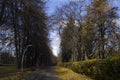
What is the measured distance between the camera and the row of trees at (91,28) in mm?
42750

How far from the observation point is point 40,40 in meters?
62.3

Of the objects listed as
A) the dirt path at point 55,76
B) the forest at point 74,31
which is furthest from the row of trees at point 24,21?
the dirt path at point 55,76

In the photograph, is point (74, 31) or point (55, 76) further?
point (74, 31)

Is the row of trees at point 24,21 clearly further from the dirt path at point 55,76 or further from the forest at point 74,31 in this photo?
the dirt path at point 55,76

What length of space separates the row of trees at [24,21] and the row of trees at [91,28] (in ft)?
18.5

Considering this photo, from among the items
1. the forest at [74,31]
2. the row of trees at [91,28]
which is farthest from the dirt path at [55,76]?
the row of trees at [91,28]

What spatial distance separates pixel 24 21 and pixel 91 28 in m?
11.1

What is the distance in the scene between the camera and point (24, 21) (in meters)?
46.6

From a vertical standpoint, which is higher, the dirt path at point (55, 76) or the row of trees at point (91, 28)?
the row of trees at point (91, 28)

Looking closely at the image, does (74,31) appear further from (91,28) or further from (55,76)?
(55,76)

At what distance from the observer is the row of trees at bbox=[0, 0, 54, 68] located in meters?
35.1

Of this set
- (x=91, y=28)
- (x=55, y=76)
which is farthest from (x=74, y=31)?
(x=55, y=76)

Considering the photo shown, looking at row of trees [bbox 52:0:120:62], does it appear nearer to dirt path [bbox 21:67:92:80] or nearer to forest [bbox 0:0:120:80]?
forest [bbox 0:0:120:80]

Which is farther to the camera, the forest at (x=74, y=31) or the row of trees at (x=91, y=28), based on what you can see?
the row of trees at (x=91, y=28)
